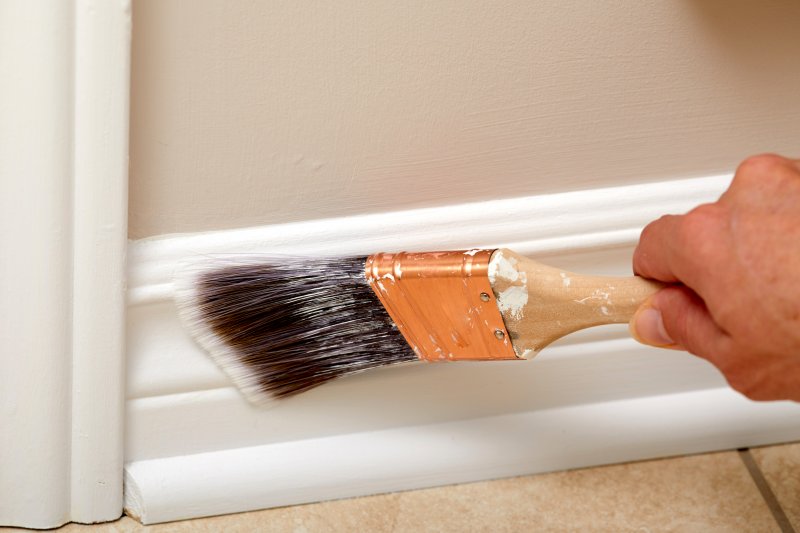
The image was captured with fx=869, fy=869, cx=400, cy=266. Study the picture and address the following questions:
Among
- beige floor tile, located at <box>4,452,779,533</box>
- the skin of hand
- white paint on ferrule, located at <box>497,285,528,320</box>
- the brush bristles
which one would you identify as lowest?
beige floor tile, located at <box>4,452,779,533</box>

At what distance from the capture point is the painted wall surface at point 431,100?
61 centimetres

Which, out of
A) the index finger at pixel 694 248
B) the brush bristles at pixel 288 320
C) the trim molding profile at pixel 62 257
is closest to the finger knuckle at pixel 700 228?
the index finger at pixel 694 248

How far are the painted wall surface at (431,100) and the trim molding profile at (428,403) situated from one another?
0.07 feet

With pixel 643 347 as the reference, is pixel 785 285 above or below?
above

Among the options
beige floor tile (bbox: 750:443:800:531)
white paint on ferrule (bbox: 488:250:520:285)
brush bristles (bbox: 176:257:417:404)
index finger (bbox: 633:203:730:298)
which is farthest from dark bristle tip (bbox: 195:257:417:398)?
beige floor tile (bbox: 750:443:800:531)

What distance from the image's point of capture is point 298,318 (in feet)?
2.20

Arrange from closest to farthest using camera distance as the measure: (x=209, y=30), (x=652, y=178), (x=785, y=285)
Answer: (x=785, y=285) < (x=209, y=30) < (x=652, y=178)

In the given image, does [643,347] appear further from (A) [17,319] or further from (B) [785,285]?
(A) [17,319]

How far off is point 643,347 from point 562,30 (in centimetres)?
→ 28

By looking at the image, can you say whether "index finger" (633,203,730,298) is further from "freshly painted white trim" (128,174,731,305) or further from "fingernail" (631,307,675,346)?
"freshly painted white trim" (128,174,731,305)

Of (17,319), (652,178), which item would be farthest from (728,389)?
(17,319)

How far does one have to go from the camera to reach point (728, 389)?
0.76 m

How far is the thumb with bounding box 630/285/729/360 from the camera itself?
0.50m

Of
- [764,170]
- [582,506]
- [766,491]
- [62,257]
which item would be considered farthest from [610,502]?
[62,257]
